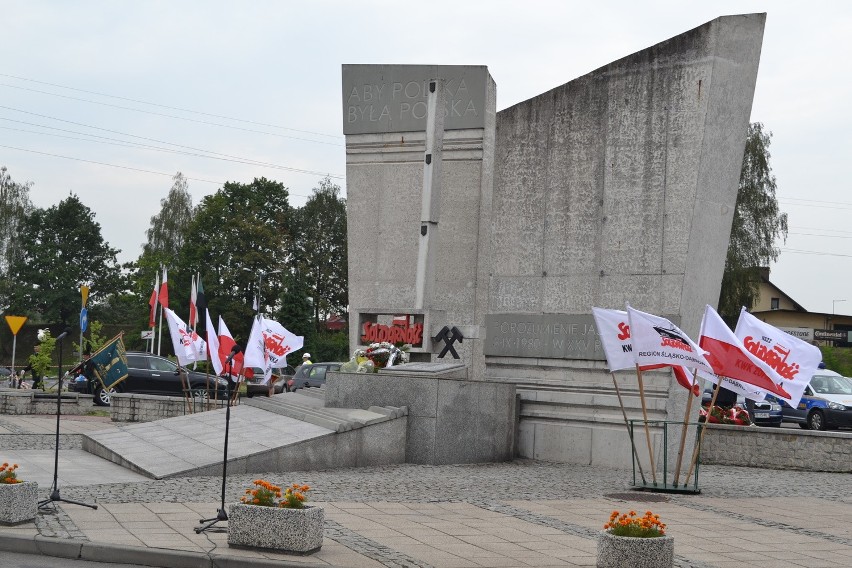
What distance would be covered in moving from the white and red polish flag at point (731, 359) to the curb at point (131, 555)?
23.3 ft

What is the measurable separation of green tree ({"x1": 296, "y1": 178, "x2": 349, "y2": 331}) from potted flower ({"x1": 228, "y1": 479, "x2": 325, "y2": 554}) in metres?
62.5

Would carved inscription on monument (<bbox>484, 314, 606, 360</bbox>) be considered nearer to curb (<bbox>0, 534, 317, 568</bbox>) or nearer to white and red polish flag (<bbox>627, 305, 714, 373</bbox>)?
white and red polish flag (<bbox>627, 305, 714, 373</bbox>)

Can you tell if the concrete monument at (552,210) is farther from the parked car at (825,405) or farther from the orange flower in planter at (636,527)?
the parked car at (825,405)

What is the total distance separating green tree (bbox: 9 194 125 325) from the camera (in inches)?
3034

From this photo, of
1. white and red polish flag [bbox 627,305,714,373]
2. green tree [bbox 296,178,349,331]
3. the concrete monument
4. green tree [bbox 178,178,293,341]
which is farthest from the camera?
green tree [bbox 296,178,349,331]

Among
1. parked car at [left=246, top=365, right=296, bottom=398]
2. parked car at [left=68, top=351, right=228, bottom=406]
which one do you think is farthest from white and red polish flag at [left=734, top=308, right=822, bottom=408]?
parked car at [left=246, top=365, right=296, bottom=398]

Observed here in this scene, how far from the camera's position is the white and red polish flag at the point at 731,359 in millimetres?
13547

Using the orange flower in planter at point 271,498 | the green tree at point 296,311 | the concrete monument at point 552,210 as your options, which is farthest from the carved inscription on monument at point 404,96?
the green tree at point 296,311

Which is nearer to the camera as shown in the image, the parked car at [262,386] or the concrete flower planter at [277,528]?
the concrete flower planter at [277,528]

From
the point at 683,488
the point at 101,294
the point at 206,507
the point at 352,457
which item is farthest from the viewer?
the point at 101,294

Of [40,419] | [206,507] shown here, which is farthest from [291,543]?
[40,419]

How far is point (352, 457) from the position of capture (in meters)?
15.5

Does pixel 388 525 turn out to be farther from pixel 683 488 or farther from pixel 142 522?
pixel 683 488

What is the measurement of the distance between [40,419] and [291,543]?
17.1 meters
